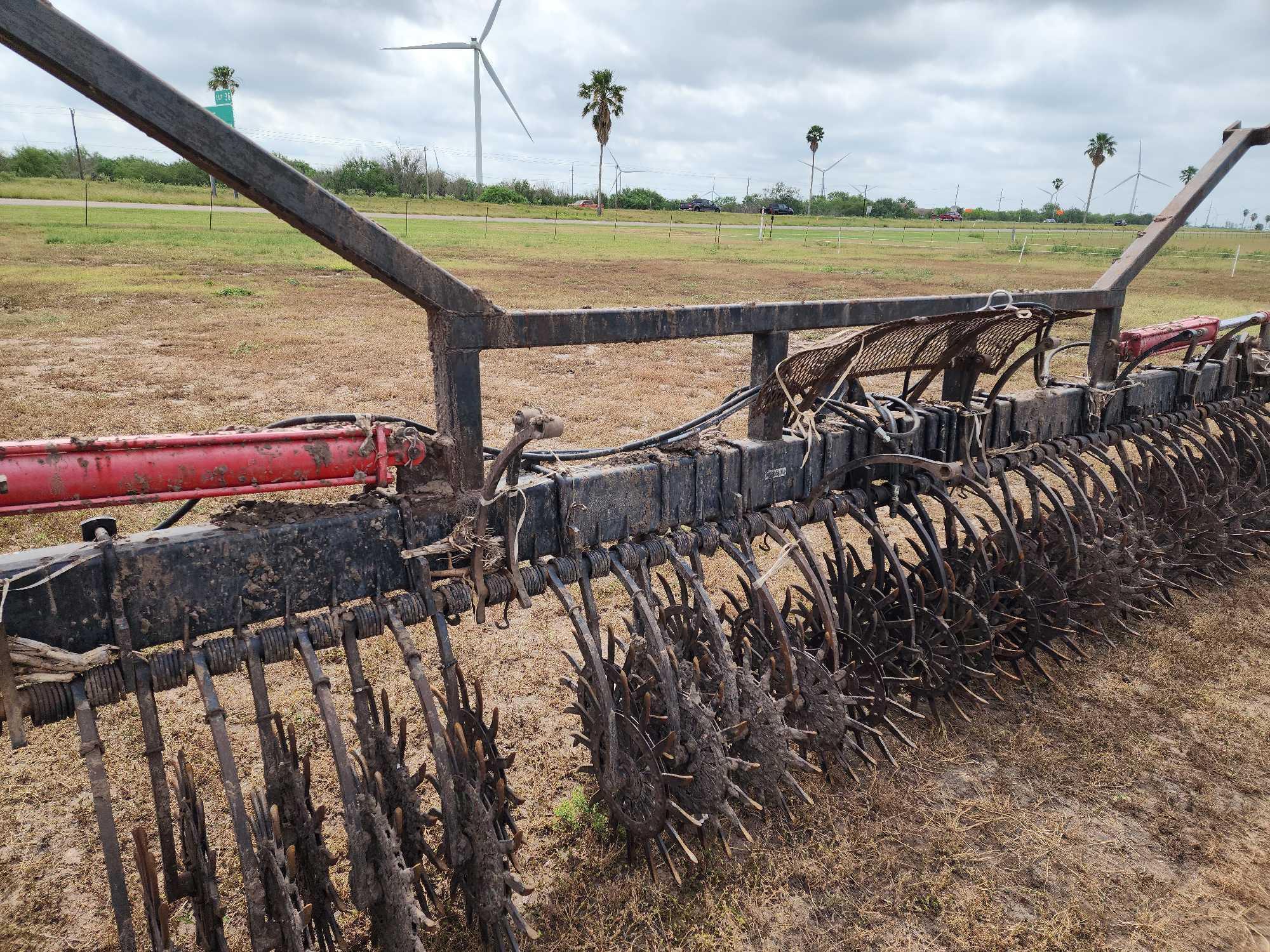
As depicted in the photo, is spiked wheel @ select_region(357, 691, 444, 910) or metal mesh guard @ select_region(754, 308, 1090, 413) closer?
spiked wheel @ select_region(357, 691, 444, 910)

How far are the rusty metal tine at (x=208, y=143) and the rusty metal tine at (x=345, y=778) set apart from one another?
96 centimetres

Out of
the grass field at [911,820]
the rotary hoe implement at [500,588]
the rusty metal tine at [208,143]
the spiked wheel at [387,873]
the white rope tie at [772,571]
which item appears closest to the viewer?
the rusty metal tine at [208,143]

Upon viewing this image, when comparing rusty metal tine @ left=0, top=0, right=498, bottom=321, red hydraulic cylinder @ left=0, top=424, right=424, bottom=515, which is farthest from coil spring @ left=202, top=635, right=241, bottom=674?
rusty metal tine @ left=0, top=0, right=498, bottom=321

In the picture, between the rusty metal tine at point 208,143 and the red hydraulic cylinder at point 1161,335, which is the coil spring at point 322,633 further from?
the red hydraulic cylinder at point 1161,335

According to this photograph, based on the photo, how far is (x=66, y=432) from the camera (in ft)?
21.3

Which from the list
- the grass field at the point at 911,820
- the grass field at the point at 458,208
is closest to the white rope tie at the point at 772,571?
the grass field at the point at 911,820

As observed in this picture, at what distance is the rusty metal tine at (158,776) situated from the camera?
1.75 meters

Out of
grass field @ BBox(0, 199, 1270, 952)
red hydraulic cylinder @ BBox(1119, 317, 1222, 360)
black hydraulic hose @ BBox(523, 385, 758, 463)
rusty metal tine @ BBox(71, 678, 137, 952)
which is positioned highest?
red hydraulic cylinder @ BBox(1119, 317, 1222, 360)

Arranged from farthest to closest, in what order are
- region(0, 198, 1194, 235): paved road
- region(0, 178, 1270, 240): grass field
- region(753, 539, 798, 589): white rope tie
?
region(0, 178, 1270, 240): grass field, region(0, 198, 1194, 235): paved road, region(753, 539, 798, 589): white rope tie

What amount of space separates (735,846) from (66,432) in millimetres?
6338

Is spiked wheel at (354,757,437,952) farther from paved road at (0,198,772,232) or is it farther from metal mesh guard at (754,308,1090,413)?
paved road at (0,198,772,232)

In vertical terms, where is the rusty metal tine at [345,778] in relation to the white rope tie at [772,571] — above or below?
below

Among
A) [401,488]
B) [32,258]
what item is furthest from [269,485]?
[32,258]

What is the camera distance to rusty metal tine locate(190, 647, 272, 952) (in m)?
1.73
